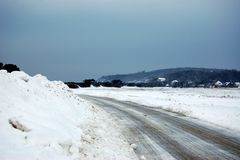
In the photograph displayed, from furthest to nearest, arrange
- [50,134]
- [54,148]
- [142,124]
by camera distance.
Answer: [142,124], [50,134], [54,148]

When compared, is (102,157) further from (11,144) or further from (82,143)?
(11,144)

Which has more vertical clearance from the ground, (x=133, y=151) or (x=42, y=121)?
(x=42, y=121)

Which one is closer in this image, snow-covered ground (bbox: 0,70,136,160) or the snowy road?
snow-covered ground (bbox: 0,70,136,160)

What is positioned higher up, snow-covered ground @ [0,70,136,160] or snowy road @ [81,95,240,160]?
snow-covered ground @ [0,70,136,160]

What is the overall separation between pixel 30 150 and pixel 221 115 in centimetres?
1702

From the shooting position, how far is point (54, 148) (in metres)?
9.26

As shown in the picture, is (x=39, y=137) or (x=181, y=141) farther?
(x=181, y=141)

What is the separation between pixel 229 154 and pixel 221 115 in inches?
456

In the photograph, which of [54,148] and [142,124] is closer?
[54,148]

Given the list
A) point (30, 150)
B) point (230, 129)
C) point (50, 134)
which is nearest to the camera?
point (30, 150)

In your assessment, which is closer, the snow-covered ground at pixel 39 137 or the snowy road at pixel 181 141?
the snow-covered ground at pixel 39 137

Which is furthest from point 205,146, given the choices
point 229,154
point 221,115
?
point 221,115

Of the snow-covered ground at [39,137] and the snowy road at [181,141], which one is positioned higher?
the snow-covered ground at [39,137]

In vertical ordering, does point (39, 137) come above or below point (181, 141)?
above
